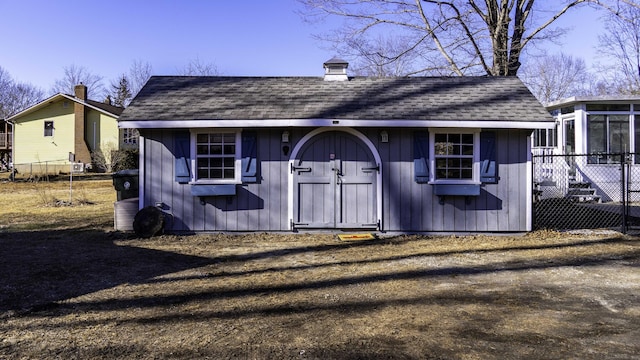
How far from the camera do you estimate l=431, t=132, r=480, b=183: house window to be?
29.6ft

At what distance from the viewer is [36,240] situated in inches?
327

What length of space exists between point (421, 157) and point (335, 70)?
328cm

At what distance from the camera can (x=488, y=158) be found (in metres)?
8.93

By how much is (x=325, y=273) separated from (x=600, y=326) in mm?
3193

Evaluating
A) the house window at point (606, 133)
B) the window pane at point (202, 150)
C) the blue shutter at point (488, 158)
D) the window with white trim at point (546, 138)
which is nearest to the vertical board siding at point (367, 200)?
the blue shutter at point (488, 158)

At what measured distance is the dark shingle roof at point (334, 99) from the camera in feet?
29.2

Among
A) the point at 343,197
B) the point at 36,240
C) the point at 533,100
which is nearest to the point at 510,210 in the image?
the point at 533,100

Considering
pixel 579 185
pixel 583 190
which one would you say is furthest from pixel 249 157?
pixel 579 185

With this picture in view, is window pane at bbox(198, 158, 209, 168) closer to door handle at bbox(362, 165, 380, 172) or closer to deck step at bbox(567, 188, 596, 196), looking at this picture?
door handle at bbox(362, 165, 380, 172)

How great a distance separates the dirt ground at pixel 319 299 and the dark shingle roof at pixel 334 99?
248cm

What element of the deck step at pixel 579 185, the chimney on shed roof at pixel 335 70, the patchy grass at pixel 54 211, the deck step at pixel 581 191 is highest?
the chimney on shed roof at pixel 335 70

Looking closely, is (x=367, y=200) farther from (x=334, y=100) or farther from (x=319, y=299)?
(x=319, y=299)

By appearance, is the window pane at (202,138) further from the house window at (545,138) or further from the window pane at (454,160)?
the house window at (545,138)

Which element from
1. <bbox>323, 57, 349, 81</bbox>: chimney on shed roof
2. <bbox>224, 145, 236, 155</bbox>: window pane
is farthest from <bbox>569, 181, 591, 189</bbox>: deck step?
<bbox>224, 145, 236, 155</bbox>: window pane
